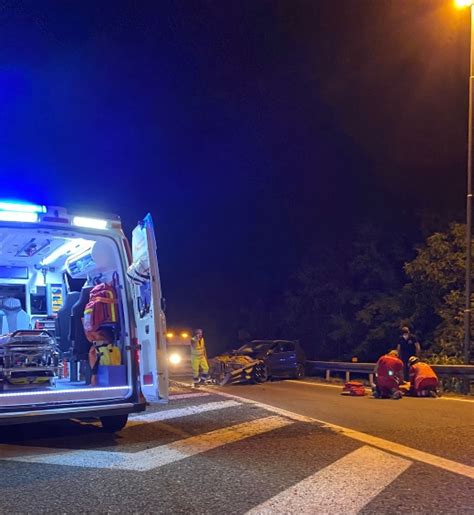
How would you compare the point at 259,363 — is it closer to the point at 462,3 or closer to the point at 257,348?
the point at 257,348

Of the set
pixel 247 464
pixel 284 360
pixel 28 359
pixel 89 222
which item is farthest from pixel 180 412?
pixel 284 360

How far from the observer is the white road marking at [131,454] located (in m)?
5.88

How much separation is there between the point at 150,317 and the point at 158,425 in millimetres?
1812

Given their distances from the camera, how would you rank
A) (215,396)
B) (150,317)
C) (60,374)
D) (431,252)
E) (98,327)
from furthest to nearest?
(431,252)
(215,396)
(60,374)
(98,327)
(150,317)

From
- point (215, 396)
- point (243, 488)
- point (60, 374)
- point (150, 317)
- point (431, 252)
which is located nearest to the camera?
point (243, 488)

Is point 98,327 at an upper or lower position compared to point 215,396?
upper

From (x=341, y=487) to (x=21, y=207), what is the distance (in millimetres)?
4416

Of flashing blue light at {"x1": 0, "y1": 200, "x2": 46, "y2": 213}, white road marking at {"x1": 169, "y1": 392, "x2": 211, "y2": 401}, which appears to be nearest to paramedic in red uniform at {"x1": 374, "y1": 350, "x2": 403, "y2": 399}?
white road marking at {"x1": 169, "y1": 392, "x2": 211, "y2": 401}

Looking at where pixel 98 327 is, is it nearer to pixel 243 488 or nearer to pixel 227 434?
pixel 227 434

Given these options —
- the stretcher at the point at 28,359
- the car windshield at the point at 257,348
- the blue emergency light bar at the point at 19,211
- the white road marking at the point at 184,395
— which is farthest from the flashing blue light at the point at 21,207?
the car windshield at the point at 257,348

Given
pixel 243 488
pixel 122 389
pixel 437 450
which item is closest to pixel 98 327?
pixel 122 389

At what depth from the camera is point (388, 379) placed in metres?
11.5

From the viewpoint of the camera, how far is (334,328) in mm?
24672

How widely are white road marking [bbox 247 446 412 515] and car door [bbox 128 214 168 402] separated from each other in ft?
7.47
